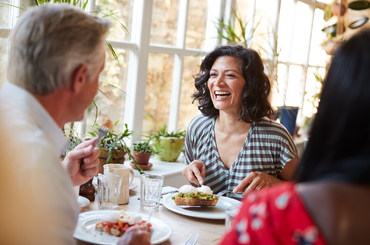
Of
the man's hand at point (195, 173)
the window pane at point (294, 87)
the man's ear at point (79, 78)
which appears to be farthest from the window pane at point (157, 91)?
the window pane at point (294, 87)

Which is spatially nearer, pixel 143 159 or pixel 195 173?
pixel 195 173

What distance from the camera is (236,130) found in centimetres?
223

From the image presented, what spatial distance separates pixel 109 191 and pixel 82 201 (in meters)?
0.15

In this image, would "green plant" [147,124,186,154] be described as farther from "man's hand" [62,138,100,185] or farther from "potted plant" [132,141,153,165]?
"man's hand" [62,138,100,185]

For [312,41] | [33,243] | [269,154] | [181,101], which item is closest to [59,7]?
[33,243]

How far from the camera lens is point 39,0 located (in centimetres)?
192

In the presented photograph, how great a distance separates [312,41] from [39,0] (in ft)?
16.2

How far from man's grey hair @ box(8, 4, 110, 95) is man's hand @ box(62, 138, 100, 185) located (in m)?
0.37

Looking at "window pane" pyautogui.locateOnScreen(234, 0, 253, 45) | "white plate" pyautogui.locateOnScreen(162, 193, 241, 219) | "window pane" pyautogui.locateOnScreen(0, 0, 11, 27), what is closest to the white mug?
"white plate" pyautogui.locateOnScreen(162, 193, 241, 219)

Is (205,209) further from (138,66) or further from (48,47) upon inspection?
(138,66)

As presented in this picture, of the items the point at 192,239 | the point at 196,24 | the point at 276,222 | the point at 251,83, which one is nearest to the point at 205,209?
the point at 192,239

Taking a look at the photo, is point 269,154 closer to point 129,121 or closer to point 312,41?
point 129,121

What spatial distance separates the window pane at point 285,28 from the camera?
16.6 ft

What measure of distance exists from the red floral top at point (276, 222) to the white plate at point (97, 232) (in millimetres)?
495
